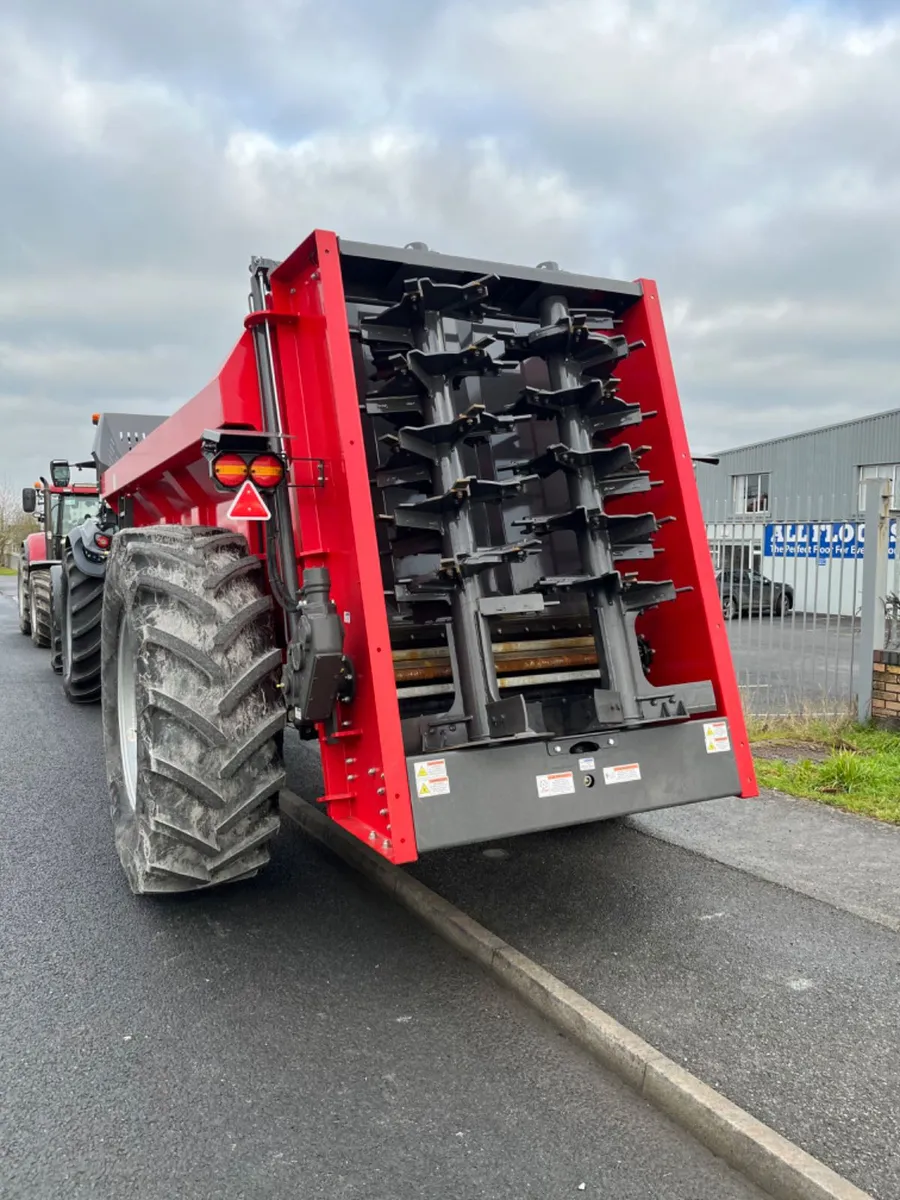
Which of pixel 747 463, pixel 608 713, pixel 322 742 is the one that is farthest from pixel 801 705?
pixel 747 463

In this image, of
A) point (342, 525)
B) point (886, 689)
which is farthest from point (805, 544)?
point (342, 525)

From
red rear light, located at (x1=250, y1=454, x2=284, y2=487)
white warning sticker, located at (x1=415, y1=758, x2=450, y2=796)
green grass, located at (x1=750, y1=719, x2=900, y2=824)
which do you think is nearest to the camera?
white warning sticker, located at (x1=415, y1=758, x2=450, y2=796)

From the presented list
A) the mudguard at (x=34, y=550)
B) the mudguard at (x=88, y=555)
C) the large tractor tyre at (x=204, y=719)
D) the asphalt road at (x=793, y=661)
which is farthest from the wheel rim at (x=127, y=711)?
the mudguard at (x=34, y=550)

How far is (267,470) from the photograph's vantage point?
3596 mm

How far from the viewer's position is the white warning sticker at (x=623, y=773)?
3.46 m

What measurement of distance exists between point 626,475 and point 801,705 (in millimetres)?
4924

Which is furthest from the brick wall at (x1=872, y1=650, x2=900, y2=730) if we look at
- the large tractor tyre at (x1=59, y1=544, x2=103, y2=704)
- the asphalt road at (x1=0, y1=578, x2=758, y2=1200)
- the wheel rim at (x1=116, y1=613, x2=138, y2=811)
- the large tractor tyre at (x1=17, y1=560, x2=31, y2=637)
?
the large tractor tyre at (x1=17, y1=560, x2=31, y2=637)

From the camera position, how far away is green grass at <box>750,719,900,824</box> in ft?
19.2

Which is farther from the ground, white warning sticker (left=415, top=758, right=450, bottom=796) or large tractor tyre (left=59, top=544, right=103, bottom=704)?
large tractor tyre (left=59, top=544, right=103, bottom=704)

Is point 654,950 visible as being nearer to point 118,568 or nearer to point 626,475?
point 626,475

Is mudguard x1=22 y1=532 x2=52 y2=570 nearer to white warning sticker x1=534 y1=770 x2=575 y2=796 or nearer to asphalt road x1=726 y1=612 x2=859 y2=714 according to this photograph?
asphalt road x1=726 y1=612 x2=859 y2=714

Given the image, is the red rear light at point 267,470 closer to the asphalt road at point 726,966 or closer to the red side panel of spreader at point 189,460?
the red side panel of spreader at point 189,460

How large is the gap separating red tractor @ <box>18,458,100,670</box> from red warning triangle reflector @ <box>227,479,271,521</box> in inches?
372

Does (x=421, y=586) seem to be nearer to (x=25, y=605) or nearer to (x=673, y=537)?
(x=673, y=537)
